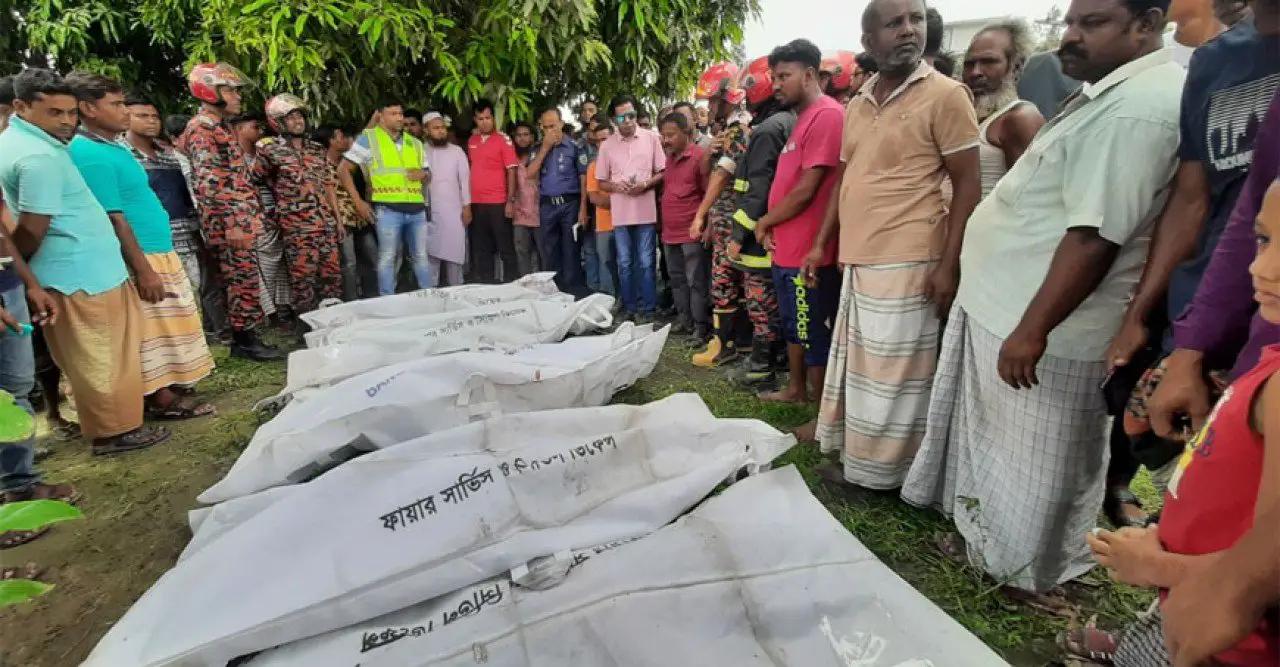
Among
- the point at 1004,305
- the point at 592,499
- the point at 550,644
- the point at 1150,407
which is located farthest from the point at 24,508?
the point at 1004,305

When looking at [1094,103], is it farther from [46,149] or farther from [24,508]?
[46,149]

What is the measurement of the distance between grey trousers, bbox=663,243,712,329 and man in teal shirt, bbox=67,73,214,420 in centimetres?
309

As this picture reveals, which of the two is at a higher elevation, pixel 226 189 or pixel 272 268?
pixel 226 189

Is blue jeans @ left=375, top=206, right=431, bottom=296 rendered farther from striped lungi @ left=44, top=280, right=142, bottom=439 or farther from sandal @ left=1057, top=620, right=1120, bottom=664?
sandal @ left=1057, top=620, right=1120, bottom=664

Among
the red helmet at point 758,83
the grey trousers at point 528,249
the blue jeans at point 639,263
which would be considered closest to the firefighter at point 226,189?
the grey trousers at point 528,249

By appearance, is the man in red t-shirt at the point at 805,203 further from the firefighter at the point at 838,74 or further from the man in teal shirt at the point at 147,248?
the man in teal shirt at the point at 147,248

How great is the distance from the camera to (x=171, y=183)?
431 centimetres

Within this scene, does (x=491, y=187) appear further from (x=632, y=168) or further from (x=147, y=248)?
(x=147, y=248)

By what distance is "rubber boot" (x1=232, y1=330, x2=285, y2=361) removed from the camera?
452cm

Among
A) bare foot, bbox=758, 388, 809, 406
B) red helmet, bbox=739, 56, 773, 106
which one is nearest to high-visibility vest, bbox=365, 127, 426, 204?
red helmet, bbox=739, 56, 773, 106

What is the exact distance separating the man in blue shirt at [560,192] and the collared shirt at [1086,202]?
4.25m

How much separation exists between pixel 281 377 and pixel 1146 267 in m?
4.47

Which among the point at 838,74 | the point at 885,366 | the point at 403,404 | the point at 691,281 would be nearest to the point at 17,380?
the point at 403,404

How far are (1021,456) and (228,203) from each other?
4.59 metres
